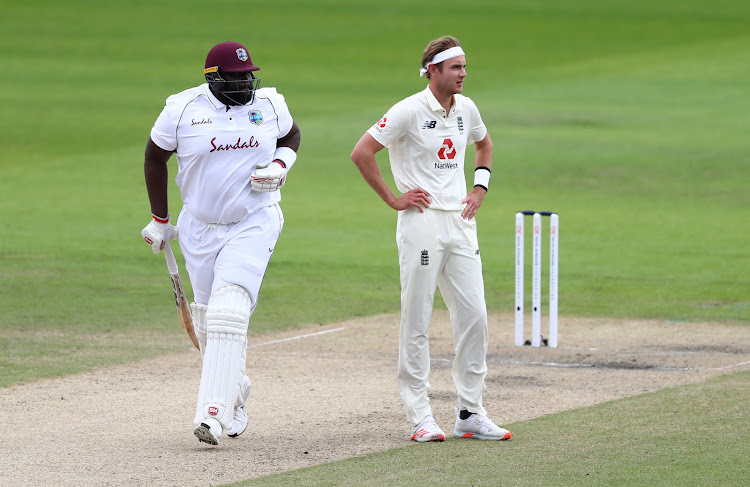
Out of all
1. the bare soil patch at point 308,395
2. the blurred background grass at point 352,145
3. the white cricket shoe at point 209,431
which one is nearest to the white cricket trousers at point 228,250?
the white cricket shoe at point 209,431

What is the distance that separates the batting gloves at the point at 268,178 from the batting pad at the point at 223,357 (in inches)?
22.5

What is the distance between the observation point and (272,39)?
39812mm

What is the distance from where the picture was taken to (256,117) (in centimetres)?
686

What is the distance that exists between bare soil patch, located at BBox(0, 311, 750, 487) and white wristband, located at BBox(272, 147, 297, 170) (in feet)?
4.80

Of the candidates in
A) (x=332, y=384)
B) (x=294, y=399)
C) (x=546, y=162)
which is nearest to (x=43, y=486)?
(x=294, y=399)

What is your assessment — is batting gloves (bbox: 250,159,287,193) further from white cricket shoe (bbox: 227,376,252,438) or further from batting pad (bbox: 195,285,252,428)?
white cricket shoe (bbox: 227,376,252,438)

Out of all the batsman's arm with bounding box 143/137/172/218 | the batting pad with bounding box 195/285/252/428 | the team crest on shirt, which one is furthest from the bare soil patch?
the team crest on shirt

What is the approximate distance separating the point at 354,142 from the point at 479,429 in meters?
18.1

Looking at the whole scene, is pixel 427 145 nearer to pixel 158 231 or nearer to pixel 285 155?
pixel 285 155

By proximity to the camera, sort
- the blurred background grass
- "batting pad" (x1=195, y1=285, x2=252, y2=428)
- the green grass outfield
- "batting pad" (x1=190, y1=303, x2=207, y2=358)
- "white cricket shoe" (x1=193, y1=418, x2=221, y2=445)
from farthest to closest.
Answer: the blurred background grass < the green grass outfield < "batting pad" (x1=190, y1=303, x2=207, y2=358) < "batting pad" (x1=195, y1=285, x2=252, y2=428) < "white cricket shoe" (x1=193, y1=418, x2=221, y2=445)

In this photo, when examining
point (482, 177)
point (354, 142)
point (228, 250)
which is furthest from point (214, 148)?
point (354, 142)

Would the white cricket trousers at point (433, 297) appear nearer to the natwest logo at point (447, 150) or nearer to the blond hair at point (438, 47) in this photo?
the natwest logo at point (447, 150)

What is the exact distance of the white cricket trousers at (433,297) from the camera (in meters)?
6.86

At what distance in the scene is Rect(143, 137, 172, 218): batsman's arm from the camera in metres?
6.85
